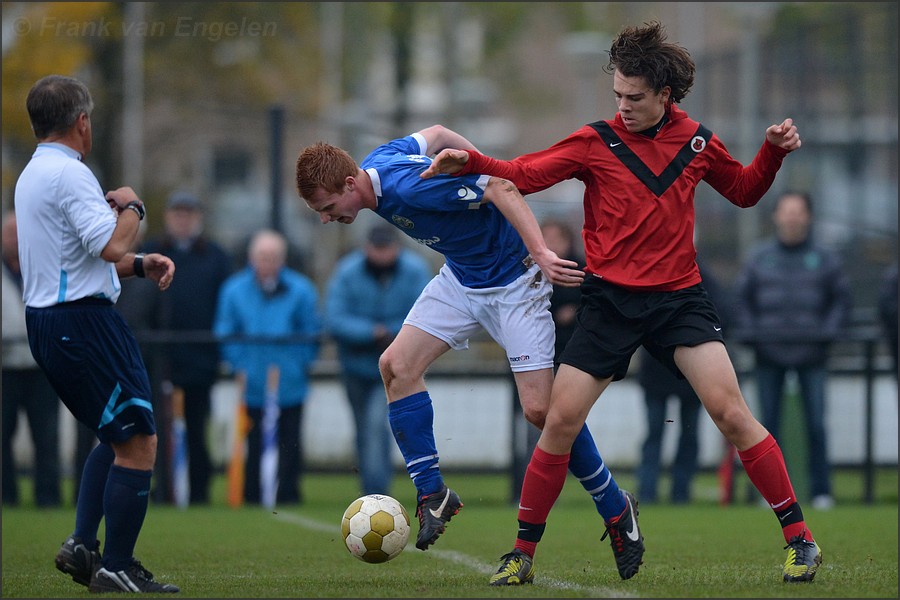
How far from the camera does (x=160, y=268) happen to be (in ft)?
20.4

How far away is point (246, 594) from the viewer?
558 cm

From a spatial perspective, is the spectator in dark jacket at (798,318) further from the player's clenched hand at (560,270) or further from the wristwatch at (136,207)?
the wristwatch at (136,207)

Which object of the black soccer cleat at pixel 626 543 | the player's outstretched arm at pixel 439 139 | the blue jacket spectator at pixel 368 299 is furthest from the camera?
→ the blue jacket spectator at pixel 368 299

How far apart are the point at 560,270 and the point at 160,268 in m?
1.86

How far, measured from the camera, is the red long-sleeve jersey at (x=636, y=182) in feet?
19.4

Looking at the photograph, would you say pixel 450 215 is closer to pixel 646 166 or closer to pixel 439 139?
pixel 439 139

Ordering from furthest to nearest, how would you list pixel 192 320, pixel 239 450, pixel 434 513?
pixel 192 320
pixel 239 450
pixel 434 513

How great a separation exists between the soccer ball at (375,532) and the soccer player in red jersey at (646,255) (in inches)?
22.7

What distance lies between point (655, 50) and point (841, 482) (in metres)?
6.73

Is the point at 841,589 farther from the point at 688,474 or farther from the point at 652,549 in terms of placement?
the point at 688,474

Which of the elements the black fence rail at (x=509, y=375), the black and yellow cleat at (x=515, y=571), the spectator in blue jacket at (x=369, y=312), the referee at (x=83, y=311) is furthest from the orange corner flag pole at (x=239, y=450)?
the black and yellow cleat at (x=515, y=571)

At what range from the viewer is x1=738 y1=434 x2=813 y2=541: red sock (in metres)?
5.93

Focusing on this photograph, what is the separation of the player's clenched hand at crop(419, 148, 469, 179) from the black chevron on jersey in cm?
67

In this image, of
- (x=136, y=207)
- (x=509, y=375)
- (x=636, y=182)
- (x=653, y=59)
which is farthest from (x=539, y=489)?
(x=509, y=375)
